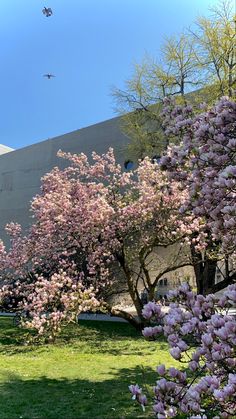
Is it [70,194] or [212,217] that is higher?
[70,194]

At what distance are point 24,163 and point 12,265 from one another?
12.4 meters

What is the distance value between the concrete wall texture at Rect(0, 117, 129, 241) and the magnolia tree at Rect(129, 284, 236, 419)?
14.8m

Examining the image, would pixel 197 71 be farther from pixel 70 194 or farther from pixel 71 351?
pixel 71 351

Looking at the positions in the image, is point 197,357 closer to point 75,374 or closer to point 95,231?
point 75,374

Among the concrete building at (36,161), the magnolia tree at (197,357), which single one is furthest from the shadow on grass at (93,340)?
the concrete building at (36,161)

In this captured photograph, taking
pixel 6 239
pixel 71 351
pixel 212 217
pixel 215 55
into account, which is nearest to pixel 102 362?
pixel 71 351

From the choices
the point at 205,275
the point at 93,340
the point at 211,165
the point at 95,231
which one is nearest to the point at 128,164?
the point at 205,275

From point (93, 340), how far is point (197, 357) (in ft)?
25.9

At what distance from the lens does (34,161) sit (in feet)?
Answer: 69.6

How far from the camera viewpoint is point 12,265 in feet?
33.0

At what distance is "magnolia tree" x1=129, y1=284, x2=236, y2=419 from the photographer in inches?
76.4

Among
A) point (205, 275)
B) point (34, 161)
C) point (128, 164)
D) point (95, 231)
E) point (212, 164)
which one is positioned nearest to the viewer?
point (212, 164)

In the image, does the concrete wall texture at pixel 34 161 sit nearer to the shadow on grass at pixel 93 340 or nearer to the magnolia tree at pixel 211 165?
the shadow on grass at pixel 93 340

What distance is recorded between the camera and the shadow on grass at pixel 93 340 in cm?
834
